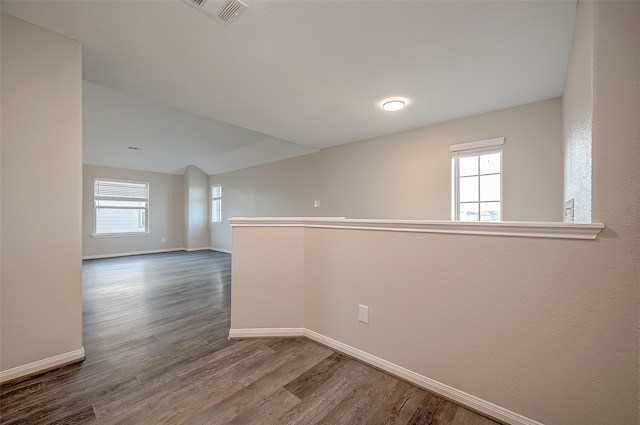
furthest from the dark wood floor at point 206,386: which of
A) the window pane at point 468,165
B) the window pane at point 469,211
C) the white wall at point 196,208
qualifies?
the white wall at point 196,208

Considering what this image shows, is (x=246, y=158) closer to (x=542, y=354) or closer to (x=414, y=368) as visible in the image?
(x=414, y=368)

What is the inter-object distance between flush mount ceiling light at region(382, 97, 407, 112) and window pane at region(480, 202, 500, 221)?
5.60 ft

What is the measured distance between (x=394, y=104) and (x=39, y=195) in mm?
3276

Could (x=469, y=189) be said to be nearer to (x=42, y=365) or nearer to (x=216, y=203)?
(x=42, y=365)

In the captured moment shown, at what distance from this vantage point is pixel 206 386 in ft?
5.46

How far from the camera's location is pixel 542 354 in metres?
1.29

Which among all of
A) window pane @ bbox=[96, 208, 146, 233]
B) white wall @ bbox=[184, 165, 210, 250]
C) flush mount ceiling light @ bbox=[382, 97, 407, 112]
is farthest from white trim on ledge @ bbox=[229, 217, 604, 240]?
window pane @ bbox=[96, 208, 146, 233]

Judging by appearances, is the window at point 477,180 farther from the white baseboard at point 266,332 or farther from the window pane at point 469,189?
the white baseboard at point 266,332

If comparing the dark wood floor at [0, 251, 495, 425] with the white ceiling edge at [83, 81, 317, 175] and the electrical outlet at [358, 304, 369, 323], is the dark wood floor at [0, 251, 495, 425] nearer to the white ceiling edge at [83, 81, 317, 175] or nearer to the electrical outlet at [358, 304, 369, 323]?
the electrical outlet at [358, 304, 369, 323]

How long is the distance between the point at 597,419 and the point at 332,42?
2643mm

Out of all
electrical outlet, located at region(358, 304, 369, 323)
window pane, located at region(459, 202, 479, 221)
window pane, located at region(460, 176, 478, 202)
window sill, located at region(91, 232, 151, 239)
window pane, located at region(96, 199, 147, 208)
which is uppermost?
window pane, located at region(460, 176, 478, 202)

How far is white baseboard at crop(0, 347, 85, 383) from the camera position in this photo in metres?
1.67

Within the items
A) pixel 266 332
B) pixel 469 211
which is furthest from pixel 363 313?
pixel 469 211

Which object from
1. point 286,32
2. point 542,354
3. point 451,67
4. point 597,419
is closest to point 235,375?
point 542,354
